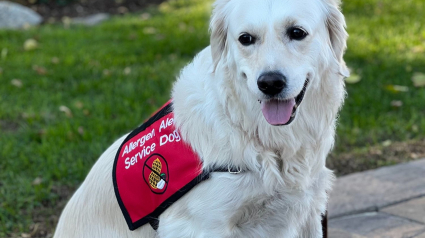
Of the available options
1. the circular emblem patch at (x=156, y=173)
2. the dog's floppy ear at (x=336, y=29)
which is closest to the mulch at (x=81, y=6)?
the circular emblem patch at (x=156, y=173)

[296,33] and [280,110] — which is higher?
[296,33]

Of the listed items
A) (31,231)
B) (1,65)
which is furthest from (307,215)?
(1,65)

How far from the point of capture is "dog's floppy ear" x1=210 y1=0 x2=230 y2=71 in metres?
2.39

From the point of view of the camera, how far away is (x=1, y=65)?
6.43m

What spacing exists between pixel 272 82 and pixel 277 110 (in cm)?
17

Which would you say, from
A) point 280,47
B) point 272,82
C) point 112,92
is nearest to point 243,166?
point 272,82

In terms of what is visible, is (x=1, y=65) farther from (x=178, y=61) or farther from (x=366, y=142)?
(x=366, y=142)

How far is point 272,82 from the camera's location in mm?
2133

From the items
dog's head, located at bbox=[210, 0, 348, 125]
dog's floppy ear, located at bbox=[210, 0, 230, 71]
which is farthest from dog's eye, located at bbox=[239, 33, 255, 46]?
dog's floppy ear, located at bbox=[210, 0, 230, 71]

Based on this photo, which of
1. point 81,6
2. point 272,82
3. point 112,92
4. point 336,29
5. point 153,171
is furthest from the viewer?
point 81,6

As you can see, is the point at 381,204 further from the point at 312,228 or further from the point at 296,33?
the point at 296,33

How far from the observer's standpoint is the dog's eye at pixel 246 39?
2.26m

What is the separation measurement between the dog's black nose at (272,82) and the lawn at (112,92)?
80.5 inches

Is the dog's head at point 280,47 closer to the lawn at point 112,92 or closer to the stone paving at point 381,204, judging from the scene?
the stone paving at point 381,204
